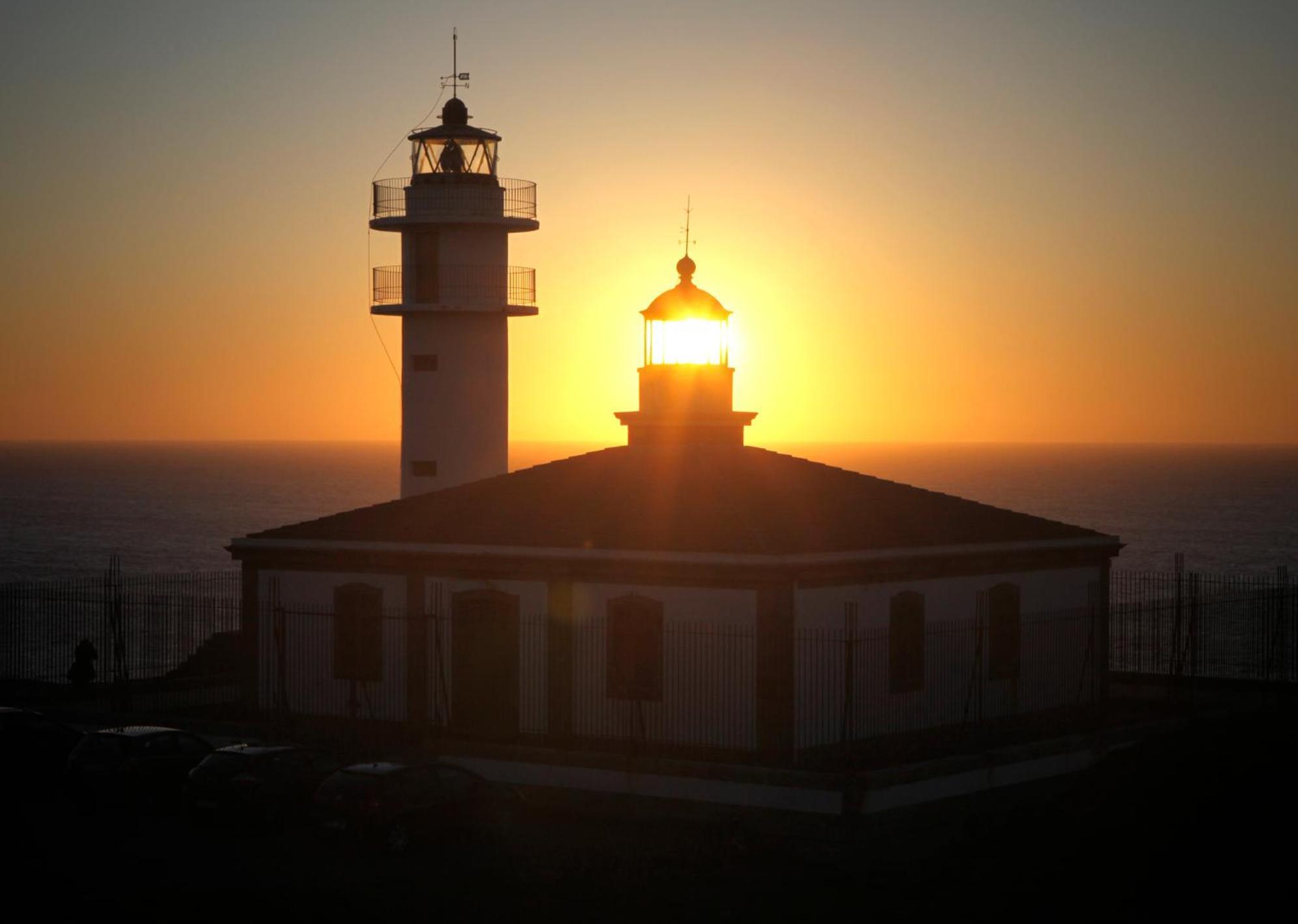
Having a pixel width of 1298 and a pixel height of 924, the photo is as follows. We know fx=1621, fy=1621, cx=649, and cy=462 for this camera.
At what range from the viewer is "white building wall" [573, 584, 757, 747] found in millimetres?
24484

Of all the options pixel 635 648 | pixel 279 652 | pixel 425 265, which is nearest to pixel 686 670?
pixel 635 648

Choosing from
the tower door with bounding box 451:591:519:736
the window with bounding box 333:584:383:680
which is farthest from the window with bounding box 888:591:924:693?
the window with bounding box 333:584:383:680

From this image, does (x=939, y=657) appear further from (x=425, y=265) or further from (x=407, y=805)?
(x=425, y=265)

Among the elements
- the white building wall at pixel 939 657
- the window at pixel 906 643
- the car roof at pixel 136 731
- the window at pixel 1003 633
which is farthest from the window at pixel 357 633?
the window at pixel 1003 633

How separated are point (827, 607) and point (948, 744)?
3.00 meters

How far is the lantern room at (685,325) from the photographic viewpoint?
32.7 meters

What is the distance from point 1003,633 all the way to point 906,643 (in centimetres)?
257

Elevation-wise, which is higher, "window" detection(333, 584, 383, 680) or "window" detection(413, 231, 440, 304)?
"window" detection(413, 231, 440, 304)

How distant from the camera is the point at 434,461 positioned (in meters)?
35.9

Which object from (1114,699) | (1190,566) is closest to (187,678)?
(1114,699)

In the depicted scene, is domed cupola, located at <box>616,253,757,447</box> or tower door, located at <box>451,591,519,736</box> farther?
domed cupola, located at <box>616,253,757,447</box>

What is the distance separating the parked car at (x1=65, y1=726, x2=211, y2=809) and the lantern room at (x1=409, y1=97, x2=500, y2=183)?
17.0m

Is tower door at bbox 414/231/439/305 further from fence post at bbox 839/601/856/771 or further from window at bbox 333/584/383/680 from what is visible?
fence post at bbox 839/601/856/771

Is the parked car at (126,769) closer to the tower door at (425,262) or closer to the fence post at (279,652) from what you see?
the fence post at (279,652)
